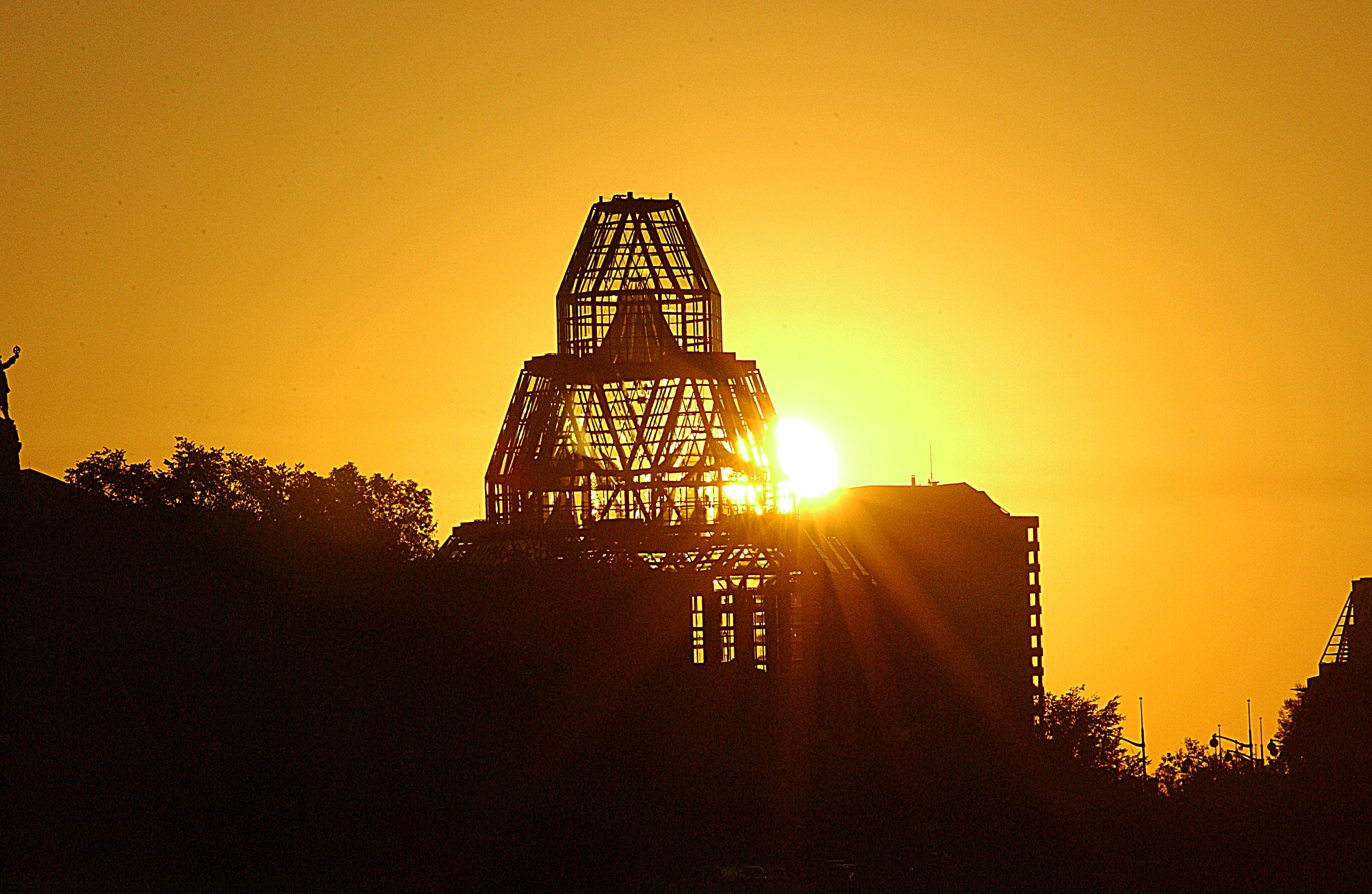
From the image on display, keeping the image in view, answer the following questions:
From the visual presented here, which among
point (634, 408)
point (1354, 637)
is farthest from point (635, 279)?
point (1354, 637)

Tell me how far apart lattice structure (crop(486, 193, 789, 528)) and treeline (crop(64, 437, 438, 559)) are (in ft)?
15.4

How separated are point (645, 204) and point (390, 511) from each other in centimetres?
2020

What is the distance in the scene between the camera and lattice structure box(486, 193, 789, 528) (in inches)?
3816

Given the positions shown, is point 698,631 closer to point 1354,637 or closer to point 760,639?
point 760,639

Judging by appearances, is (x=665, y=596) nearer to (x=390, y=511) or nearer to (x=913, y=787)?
(x=913, y=787)

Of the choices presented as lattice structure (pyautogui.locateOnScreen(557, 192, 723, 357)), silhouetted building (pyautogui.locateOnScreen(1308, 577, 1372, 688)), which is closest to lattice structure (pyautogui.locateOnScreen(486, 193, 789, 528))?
lattice structure (pyautogui.locateOnScreen(557, 192, 723, 357))

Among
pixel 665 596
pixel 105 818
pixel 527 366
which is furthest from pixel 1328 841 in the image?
pixel 105 818

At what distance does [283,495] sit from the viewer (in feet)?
360

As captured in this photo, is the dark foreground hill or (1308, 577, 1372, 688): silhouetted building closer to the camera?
the dark foreground hill

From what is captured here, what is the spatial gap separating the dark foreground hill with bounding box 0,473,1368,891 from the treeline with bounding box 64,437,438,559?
36.2 ft

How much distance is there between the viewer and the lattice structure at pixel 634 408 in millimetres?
96938

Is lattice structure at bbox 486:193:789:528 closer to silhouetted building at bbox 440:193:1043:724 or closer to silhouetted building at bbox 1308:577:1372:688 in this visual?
silhouetted building at bbox 440:193:1043:724

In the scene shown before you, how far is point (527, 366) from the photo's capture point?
329ft

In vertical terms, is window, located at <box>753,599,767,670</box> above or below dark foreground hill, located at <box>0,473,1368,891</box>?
above
